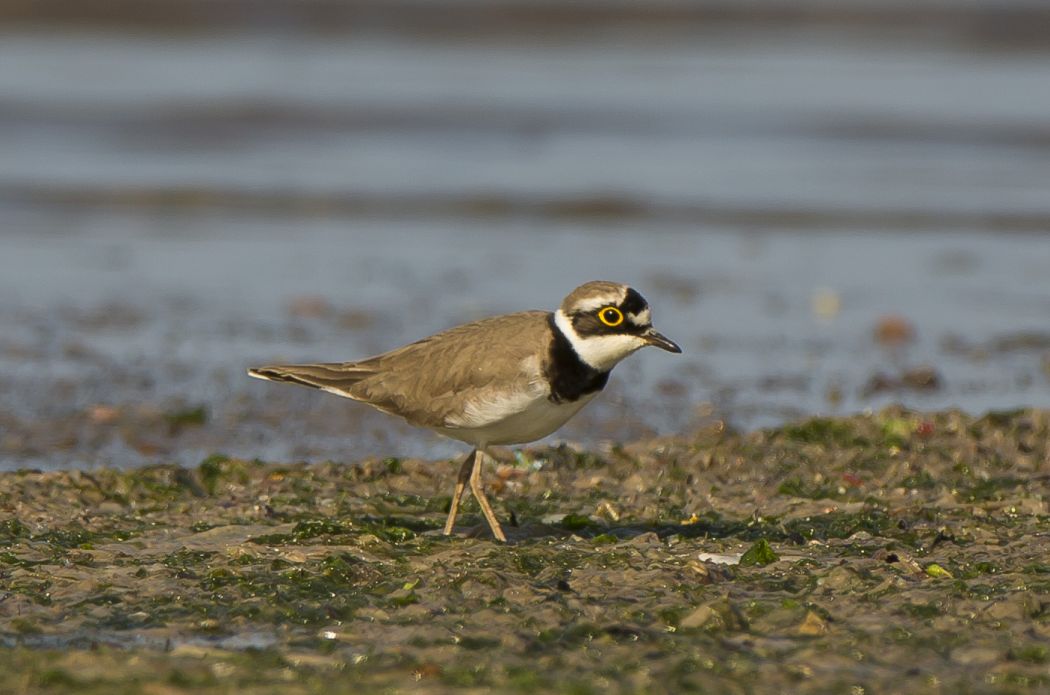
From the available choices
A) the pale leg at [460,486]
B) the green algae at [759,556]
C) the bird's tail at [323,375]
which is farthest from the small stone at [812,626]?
the bird's tail at [323,375]

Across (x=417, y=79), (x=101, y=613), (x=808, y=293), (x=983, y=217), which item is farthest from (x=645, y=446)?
(x=417, y=79)

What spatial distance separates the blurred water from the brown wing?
152cm

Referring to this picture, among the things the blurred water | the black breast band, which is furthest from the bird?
the blurred water

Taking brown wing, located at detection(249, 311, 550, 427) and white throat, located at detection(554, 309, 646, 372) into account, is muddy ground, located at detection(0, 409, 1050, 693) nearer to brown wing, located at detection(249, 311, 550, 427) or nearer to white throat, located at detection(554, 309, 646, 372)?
brown wing, located at detection(249, 311, 550, 427)

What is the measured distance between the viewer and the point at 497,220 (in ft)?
47.3

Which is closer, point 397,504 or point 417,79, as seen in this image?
point 397,504

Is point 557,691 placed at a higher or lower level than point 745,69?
lower

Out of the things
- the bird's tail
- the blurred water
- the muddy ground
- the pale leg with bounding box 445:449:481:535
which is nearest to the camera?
the muddy ground

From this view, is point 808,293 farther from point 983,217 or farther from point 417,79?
point 417,79

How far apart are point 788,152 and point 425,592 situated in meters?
12.6

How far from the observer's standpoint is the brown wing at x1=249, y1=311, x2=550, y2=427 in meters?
6.50

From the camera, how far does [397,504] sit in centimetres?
726

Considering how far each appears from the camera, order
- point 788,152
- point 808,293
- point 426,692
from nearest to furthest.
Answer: point 426,692
point 808,293
point 788,152

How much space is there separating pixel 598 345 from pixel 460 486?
0.90 metres
